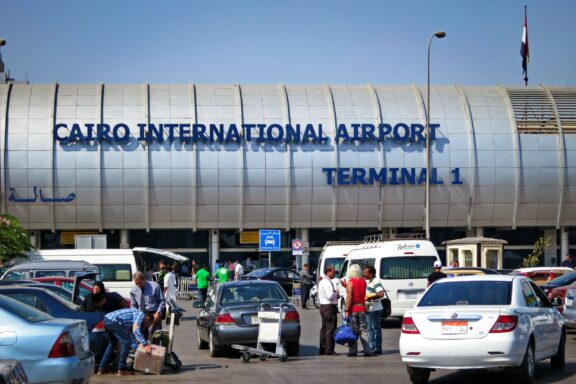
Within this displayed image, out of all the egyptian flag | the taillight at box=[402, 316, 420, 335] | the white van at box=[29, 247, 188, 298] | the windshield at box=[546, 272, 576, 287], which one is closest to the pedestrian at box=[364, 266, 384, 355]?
the taillight at box=[402, 316, 420, 335]

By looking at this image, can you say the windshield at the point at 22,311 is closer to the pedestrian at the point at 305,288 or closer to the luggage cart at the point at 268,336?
the luggage cart at the point at 268,336

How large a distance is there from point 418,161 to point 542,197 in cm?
747

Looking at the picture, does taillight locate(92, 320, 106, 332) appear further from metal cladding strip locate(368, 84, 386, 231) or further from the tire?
metal cladding strip locate(368, 84, 386, 231)

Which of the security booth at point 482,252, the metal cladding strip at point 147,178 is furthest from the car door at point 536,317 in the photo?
the metal cladding strip at point 147,178

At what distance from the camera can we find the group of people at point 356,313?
19.1 metres

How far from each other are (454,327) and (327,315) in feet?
21.4

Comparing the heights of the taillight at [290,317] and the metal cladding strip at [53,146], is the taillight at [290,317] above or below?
below

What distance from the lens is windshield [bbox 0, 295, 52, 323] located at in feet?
39.8

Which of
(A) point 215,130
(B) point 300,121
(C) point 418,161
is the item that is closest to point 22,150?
(A) point 215,130

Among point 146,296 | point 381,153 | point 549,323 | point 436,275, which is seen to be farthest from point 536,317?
point 381,153

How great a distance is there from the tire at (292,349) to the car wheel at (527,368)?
6060 mm

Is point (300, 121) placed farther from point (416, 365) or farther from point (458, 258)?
point (416, 365)

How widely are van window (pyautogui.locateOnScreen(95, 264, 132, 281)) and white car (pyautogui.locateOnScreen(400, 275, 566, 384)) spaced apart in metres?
20.5

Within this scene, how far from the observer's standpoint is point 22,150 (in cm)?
5550
